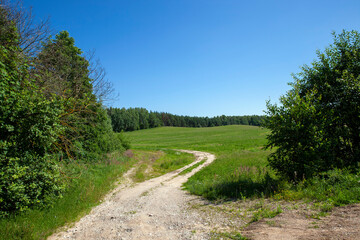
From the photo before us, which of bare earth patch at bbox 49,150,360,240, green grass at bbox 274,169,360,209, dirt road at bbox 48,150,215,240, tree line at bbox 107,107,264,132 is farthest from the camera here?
tree line at bbox 107,107,264,132

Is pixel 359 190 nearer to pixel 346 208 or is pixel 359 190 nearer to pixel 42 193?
pixel 346 208

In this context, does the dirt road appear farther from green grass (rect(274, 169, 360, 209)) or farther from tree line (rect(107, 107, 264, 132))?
tree line (rect(107, 107, 264, 132))

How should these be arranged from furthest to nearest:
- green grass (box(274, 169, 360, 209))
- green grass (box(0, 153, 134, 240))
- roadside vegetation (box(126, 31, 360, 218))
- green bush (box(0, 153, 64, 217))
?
roadside vegetation (box(126, 31, 360, 218)), green grass (box(274, 169, 360, 209)), green bush (box(0, 153, 64, 217)), green grass (box(0, 153, 134, 240))

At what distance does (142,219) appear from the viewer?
7695 millimetres

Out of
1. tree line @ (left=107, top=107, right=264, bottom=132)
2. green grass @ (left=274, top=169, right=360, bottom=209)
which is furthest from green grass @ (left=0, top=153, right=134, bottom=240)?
tree line @ (left=107, top=107, right=264, bottom=132)

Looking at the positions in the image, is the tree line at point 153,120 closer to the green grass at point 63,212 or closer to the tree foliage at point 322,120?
the tree foliage at point 322,120

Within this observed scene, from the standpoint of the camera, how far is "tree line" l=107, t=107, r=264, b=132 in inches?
4461

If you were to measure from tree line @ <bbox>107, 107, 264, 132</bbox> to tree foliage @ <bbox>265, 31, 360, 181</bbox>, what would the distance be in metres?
67.4

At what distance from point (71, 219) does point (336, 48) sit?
17.0m

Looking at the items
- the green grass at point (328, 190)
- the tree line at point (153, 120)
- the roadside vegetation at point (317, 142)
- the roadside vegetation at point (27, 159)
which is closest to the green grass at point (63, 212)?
the roadside vegetation at point (27, 159)

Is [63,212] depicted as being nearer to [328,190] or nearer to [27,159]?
[27,159]

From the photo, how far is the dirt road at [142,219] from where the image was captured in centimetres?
640

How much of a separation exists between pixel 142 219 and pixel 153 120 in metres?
129

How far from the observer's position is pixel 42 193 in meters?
8.04
